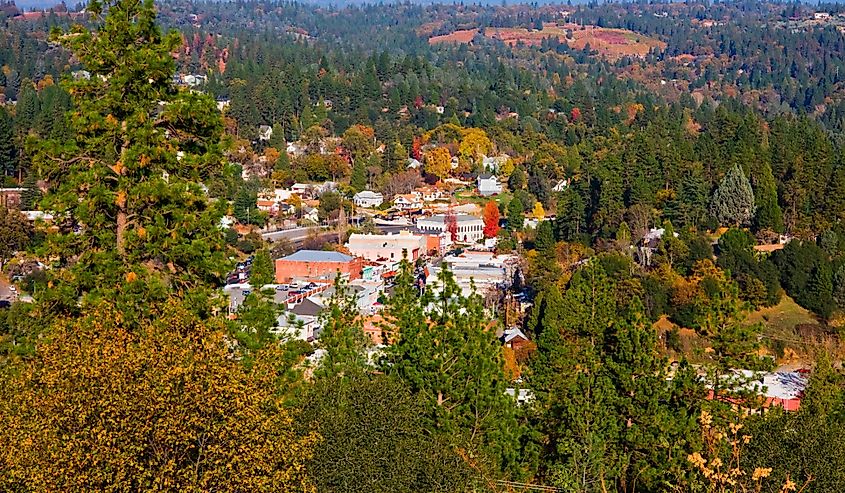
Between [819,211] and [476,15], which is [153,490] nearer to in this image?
[819,211]

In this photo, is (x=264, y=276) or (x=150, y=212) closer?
(x=150, y=212)

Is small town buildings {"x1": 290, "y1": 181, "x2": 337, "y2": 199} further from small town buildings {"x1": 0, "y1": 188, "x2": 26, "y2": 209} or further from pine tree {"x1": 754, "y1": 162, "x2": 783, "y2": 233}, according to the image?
pine tree {"x1": 754, "y1": 162, "x2": 783, "y2": 233}

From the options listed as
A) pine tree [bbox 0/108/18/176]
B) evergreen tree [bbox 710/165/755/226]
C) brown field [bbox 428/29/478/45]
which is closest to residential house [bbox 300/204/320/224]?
pine tree [bbox 0/108/18/176]

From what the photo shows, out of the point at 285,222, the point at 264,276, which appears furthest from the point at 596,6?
the point at 264,276

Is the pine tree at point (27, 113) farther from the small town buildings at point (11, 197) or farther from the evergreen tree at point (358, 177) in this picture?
the evergreen tree at point (358, 177)

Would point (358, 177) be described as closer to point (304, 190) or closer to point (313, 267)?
point (304, 190)
